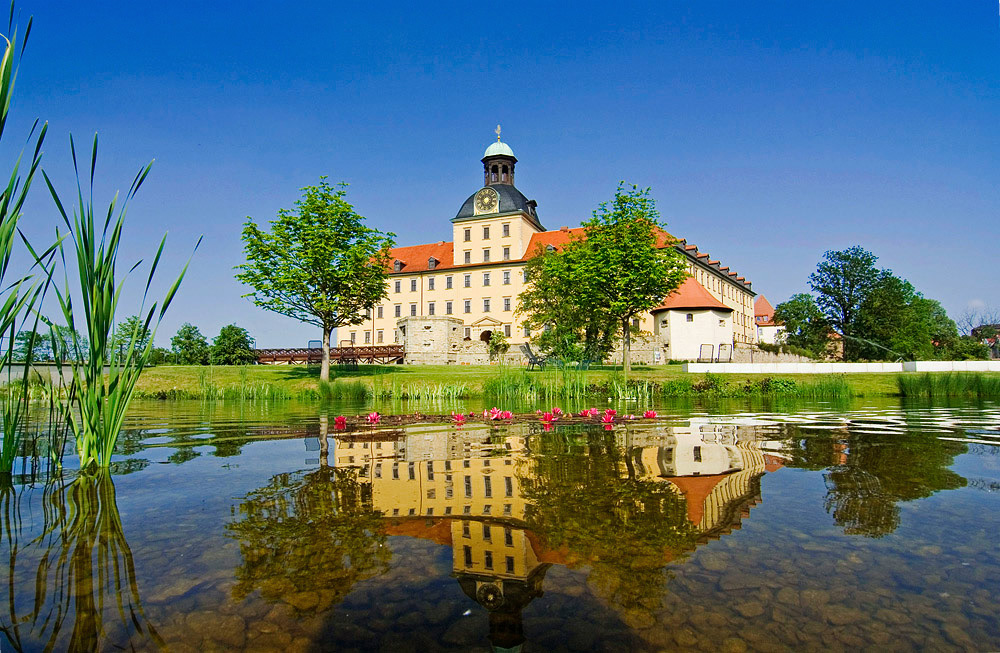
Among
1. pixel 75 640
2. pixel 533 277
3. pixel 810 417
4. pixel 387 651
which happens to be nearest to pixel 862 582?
pixel 387 651

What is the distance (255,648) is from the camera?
71.8 inches

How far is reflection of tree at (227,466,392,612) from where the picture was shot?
7.41 ft

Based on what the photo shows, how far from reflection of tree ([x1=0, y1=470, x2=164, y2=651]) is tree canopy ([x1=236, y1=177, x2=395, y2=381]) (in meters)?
27.8

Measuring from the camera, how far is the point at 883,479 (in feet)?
13.7

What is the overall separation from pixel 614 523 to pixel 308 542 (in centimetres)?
155

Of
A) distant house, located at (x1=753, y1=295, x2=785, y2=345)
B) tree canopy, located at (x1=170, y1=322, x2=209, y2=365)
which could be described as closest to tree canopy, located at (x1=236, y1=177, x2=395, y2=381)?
tree canopy, located at (x1=170, y1=322, x2=209, y2=365)

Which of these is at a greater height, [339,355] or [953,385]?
[339,355]

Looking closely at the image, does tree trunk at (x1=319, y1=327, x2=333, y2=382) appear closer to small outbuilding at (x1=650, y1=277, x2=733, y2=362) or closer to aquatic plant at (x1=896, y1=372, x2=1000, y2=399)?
aquatic plant at (x1=896, y1=372, x2=1000, y2=399)

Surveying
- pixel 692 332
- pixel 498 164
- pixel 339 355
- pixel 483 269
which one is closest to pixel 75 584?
pixel 339 355

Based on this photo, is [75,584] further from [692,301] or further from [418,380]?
[692,301]

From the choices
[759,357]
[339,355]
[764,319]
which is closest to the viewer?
[339,355]

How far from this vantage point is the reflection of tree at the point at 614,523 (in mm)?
2338

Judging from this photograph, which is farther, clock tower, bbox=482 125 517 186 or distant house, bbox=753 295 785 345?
Answer: distant house, bbox=753 295 785 345

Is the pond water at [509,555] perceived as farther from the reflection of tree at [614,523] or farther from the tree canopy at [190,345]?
the tree canopy at [190,345]
